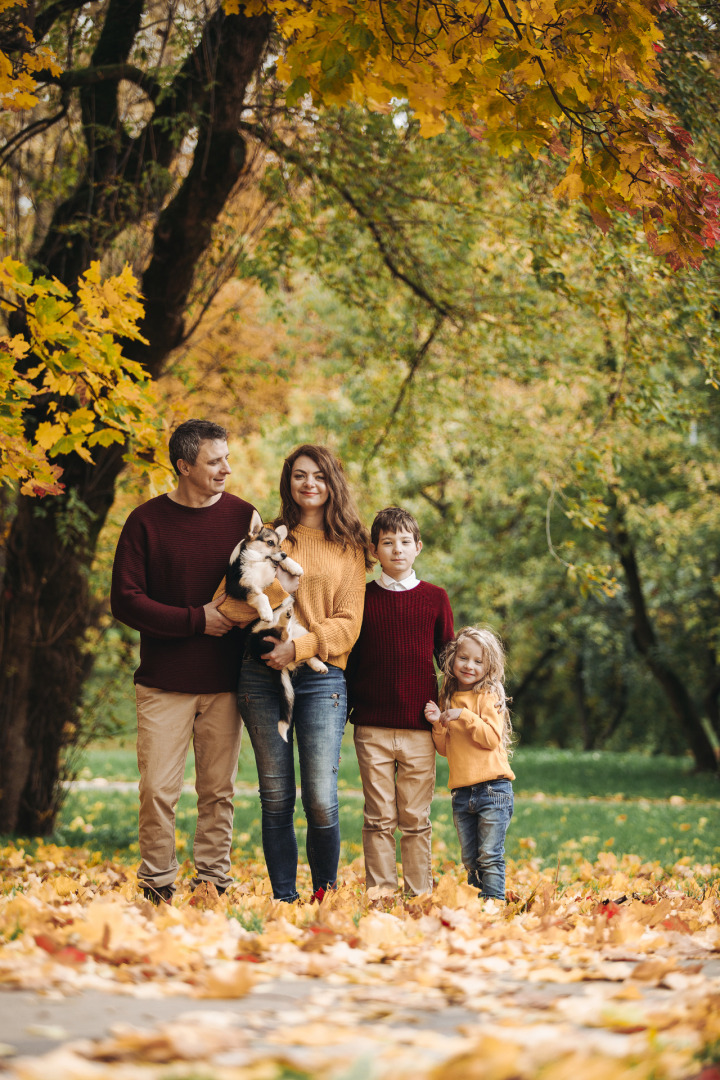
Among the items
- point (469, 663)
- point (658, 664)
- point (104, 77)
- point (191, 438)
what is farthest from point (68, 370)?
point (658, 664)

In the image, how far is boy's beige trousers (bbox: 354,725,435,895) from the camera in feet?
12.8

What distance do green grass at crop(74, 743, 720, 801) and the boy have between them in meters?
7.60

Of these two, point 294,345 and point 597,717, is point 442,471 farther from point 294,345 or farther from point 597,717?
point 597,717

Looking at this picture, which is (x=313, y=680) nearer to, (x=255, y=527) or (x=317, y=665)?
(x=317, y=665)

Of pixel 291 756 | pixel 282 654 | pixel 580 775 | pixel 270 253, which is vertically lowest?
pixel 580 775

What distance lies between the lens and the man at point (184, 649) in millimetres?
3762

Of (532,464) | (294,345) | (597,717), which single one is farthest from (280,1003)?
(597,717)

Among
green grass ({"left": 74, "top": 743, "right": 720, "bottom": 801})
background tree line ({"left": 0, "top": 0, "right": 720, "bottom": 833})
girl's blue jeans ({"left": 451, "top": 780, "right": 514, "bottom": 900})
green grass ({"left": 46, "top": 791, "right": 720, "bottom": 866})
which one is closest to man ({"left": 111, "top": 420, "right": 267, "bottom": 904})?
background tree line ({"left": 0, "top": 0, "right": 720, "bottom": 833})

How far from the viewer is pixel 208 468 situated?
381 centimetres

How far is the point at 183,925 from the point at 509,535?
15570 mm

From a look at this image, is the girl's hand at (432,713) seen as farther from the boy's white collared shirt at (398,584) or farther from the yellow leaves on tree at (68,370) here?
the yellow leaves on tree at (68,370)

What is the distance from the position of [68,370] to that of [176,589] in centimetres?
107

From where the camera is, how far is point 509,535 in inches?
701

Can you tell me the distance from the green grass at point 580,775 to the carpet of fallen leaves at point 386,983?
28.2 ft
